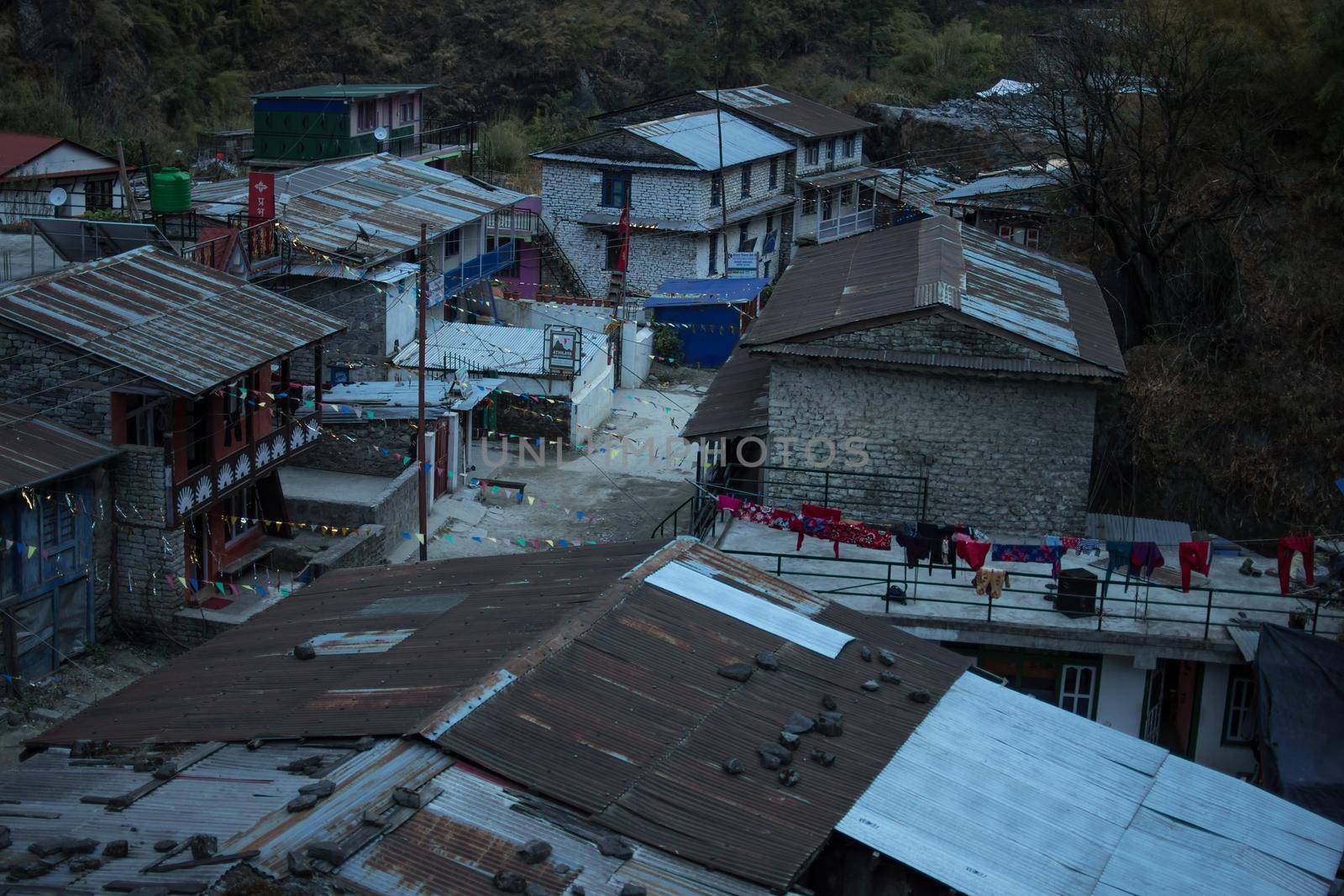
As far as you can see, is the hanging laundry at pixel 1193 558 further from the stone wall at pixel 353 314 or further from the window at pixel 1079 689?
the stone wall at pixel 353 314

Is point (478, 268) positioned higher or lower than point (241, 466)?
higher

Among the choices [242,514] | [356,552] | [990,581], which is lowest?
[356,552]

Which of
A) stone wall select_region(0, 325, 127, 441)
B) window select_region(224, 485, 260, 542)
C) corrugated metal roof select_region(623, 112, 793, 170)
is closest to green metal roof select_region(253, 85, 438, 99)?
corrugated metal roof select_region(623, 112, 793, 170)

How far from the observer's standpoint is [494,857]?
33.6 ft

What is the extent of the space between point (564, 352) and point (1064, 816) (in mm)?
22052

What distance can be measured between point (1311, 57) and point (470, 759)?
22.0 meters

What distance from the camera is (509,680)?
12.5 metres

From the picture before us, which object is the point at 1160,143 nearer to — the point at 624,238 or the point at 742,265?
the point at 742,265

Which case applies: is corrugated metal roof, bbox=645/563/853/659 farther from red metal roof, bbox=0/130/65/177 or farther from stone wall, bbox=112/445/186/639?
red metal roof, bbox=0/130/65/177

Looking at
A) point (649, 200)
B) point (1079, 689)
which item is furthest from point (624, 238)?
point (1079, 689)

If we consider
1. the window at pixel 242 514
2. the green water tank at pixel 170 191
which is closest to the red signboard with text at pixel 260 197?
the green water tank at pixel 170 191

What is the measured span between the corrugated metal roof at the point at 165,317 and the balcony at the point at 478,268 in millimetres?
13171

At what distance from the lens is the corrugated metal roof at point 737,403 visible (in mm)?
22344

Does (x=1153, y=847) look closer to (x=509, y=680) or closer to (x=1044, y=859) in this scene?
(x=1044, y=859)
